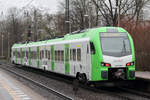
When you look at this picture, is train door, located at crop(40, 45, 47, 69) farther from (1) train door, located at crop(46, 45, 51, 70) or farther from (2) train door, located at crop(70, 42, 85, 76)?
(2) train door, located at crop(70, 42, 85, 76)

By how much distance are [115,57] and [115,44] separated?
2.35 ft

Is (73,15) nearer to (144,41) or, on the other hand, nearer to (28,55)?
(28,55)

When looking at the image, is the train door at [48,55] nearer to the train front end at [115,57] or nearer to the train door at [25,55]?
the train front end at [115,57]

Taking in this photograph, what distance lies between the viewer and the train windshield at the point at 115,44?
12853 mm

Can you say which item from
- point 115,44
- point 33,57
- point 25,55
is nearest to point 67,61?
point 115,44

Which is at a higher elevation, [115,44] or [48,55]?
[115,44]

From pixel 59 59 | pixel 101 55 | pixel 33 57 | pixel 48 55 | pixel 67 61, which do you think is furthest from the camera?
pixel 33 57

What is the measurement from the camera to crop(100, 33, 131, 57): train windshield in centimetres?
1285

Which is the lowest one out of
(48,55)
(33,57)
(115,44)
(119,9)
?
(33,57)

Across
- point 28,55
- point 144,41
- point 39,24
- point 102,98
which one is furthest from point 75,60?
point 39,24

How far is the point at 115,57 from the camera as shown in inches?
502

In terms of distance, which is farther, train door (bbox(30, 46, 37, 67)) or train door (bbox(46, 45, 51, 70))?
train door (bbox(30, 46, 37, 67))

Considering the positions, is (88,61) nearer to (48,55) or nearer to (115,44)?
(115,44)

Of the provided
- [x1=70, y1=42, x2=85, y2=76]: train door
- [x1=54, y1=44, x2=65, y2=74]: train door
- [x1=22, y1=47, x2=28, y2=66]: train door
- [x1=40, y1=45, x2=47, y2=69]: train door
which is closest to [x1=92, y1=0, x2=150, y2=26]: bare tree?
[x1=22, y1=47, x2=28, y2=66]: train door
